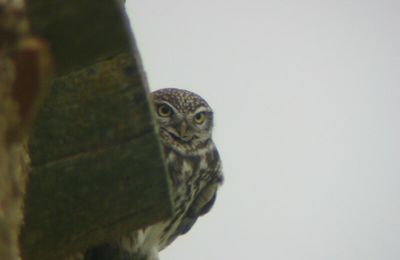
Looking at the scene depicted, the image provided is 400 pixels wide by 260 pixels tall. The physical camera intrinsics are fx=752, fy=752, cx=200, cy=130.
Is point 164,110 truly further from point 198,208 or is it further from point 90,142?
point 90,142

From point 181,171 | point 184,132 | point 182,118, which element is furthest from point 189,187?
point 182,118

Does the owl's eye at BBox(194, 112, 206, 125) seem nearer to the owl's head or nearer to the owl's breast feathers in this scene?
the owl's head

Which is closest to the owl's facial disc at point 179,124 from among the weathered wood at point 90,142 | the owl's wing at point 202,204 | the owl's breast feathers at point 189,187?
the owl's breast feathers at point 189,187

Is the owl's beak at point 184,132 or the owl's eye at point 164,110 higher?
the owl's eye at point 164,110

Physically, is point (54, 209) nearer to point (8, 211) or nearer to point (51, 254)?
point (51, 254)

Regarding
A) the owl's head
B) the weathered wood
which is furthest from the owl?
the weathered wood

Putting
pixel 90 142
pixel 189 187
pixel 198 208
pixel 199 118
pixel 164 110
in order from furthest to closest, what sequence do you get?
pixel 199 118 → pixel 164 110 → pixel 198 208 → pixel 189 187 → pixel 90 142

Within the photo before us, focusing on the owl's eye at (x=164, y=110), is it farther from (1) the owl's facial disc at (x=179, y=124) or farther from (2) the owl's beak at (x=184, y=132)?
(2) the owl's beak at (x=184, y=132)
